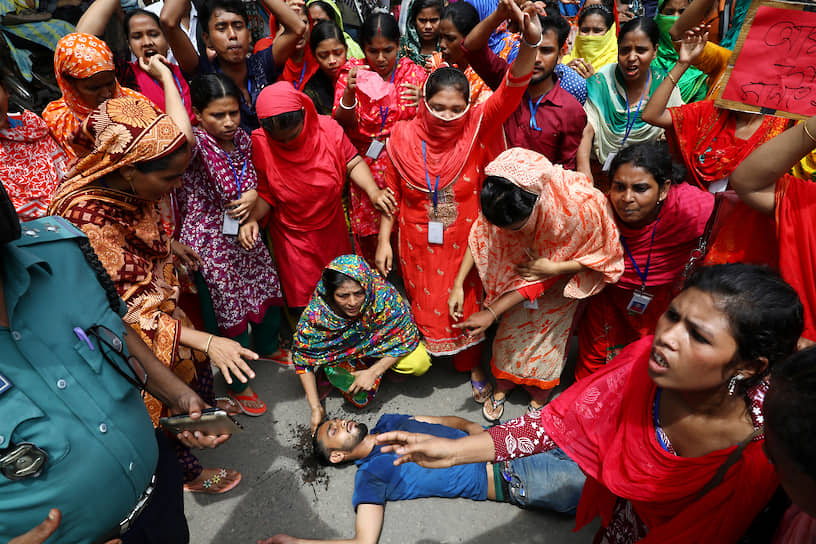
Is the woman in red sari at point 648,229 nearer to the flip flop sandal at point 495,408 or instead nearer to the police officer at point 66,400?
the flip flop sandal at point 495,408

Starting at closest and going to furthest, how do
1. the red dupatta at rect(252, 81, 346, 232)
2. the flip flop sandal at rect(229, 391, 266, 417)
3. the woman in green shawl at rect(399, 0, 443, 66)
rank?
the red dupatta at rect(252, 81, 346, 232)
the flip flop sandal at rect(229, 391, 266, 417)
the woman in green shawl at rect(399, 0, 443, 66)

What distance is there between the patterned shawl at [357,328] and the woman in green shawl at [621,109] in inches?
64.5

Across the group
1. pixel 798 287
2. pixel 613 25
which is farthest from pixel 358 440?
pixel 613 25

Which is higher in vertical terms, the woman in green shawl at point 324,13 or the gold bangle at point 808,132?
the woman in green shawl at point 324,13

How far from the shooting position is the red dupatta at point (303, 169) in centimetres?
282

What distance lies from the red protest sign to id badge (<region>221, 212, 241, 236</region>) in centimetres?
253

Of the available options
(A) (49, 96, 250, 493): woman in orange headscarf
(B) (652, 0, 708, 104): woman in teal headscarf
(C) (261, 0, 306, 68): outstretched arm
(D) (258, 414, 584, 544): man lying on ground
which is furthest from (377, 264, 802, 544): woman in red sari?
(C) (261, 0, 306, 68): outstretched arm

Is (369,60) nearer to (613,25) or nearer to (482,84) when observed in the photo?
(482,84)

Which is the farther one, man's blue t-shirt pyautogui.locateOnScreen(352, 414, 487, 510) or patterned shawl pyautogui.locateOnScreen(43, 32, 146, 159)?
man's blue t-shirt pyautogui.locateOnScreen(352, 414, 487, 510)

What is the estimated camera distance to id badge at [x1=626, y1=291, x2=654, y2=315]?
2484mm

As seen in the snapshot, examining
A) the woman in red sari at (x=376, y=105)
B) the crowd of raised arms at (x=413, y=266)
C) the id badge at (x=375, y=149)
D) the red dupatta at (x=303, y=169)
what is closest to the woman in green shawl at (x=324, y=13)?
the crowd of raised arms at (x=413, y=266)

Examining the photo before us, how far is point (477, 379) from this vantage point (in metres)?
3.07

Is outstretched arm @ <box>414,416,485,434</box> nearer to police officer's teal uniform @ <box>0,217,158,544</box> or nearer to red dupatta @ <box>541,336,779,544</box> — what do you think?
red dupatta @ <box>541,336,779,544</box>

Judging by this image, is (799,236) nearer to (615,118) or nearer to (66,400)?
(615,118)
